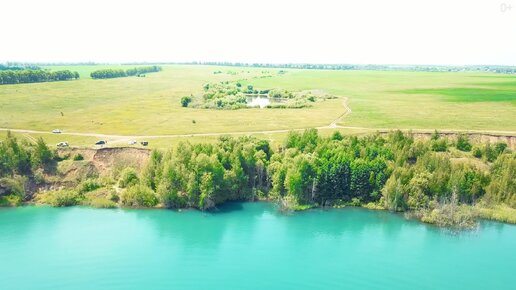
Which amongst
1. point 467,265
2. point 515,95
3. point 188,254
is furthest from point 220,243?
point 515,95

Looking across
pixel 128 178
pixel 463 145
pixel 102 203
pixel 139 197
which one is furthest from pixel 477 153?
pixel 102 203

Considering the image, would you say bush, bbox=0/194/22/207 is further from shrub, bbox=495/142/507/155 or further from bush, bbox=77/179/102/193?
shrub, bbox=495/142/507/155

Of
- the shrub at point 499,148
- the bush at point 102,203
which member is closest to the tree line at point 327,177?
the bush at point 102,203

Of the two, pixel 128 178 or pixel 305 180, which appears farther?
pixel 128 178

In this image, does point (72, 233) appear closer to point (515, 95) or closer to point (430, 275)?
point (430, 275)

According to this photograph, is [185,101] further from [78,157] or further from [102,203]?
[102,203]
